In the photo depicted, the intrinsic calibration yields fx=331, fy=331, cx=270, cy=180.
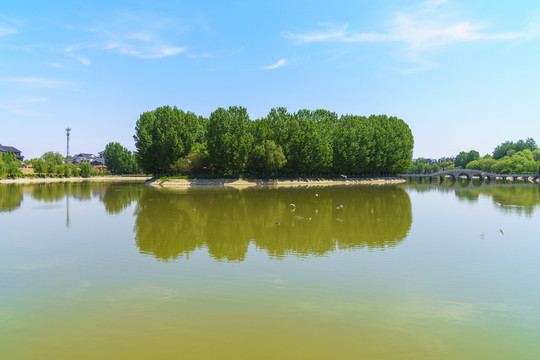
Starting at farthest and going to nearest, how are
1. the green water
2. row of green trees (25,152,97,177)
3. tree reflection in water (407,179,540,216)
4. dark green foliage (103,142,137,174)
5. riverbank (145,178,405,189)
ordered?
1. dark green foliage (103,142,137,174)
2. row of green trees (25,152,97,177)
3. riverbank (145,178,405,189)
4. tree reflection in water (407,179,540,216)
5. the green water

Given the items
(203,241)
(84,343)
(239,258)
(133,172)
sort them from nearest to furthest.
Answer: (84,343) < (239,258) < (203,241) < (133,172)

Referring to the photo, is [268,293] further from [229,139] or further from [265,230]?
[229,139]

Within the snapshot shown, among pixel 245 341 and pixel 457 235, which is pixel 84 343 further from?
pixel 457 235

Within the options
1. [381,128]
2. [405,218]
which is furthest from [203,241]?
[381,128]

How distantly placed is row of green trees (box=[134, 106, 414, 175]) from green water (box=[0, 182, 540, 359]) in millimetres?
68076

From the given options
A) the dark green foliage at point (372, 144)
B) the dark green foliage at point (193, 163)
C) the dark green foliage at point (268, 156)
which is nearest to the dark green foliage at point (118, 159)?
the dark green foliage at point (193, 163)

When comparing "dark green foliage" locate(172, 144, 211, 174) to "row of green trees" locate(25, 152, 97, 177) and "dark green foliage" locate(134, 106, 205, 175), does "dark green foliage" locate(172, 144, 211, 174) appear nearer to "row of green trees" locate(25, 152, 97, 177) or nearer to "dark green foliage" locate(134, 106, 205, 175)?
"dark green foliage" locate(134, 106, 205, 175)

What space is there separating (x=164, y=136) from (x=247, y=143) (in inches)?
983

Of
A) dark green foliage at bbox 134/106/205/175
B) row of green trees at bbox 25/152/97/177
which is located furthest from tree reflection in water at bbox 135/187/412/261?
row of green trees at bbox 25/152/97/177

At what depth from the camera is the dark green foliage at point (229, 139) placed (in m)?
95.1

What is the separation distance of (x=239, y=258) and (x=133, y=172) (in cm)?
17850

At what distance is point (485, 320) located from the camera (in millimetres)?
12195

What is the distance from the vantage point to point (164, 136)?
98688 mm

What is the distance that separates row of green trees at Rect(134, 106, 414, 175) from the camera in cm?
9644
